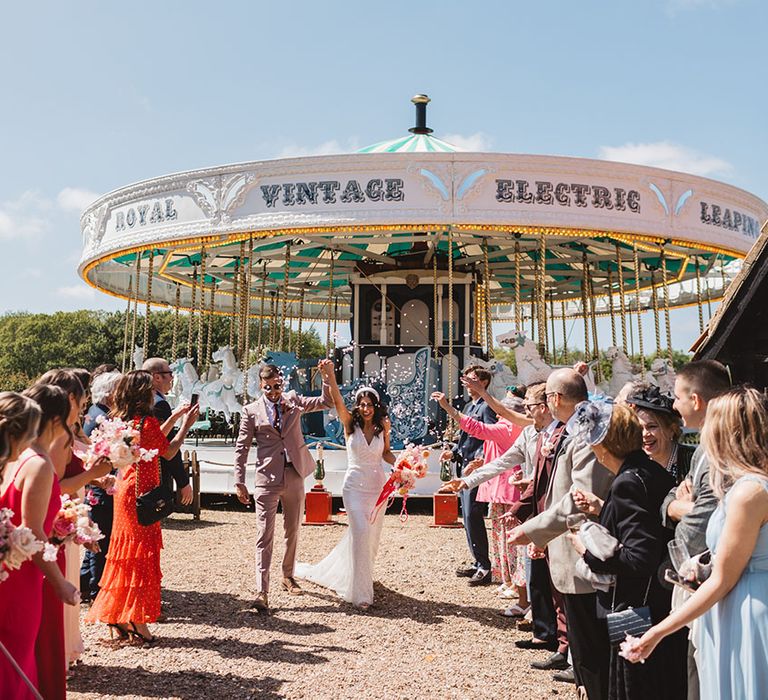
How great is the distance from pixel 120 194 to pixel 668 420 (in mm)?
12271

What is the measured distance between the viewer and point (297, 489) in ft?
21.3

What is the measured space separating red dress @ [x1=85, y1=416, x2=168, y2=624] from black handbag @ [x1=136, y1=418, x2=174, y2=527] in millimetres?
55

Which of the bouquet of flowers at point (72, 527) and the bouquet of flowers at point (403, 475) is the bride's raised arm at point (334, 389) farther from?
the bouquet of flowers at point (72, 527)

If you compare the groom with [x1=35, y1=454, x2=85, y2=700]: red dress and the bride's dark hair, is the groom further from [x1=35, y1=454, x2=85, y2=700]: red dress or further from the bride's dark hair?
[x1=35, y1=454, x2=85, y2=700]: red dress

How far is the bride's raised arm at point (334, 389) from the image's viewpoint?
6.16 m

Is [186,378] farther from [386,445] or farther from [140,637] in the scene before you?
[140,637]

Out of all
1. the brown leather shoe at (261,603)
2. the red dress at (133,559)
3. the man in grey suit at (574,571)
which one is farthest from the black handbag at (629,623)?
the brown leather shoe at (261,603)

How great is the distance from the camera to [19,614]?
312cm

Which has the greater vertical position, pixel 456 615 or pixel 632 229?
pixel 632 229

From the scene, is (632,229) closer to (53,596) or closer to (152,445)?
(152,445)

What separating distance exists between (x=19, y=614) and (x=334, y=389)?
11.3 ft

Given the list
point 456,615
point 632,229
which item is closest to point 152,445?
point 456,615

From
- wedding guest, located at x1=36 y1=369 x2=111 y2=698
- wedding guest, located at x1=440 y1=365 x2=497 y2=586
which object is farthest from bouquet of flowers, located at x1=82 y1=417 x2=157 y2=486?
wedding guest, located at x1=440 y1=365 x2=497 y2=586

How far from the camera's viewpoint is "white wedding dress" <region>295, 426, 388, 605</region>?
623 centimetres
